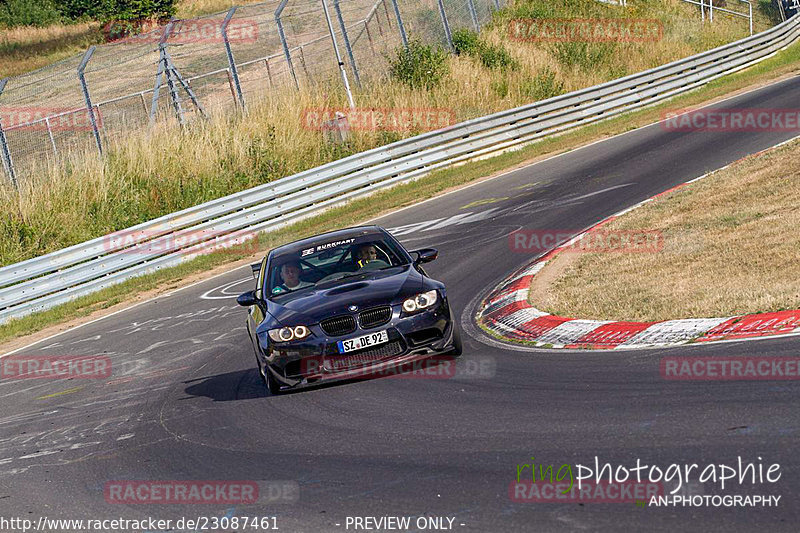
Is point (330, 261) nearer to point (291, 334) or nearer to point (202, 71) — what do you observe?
point (291, 334)

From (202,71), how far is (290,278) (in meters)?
36.1

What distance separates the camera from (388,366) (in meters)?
8.53

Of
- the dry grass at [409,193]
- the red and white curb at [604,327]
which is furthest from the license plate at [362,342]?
the dry grass at [409,193]

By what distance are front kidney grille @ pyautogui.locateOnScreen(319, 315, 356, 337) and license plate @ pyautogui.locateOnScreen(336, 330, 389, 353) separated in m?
0.13

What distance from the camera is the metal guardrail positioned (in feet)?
63.2

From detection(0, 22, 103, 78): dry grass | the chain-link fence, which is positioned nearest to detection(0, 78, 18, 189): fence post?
the chain-link fence

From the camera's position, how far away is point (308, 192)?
78.2 ft

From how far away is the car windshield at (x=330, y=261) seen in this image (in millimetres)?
9816

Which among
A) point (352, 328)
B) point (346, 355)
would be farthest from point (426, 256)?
point (346, 355)

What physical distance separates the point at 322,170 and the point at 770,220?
1409 cm

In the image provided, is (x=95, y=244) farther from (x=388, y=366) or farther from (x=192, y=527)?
(x=192, y=527)

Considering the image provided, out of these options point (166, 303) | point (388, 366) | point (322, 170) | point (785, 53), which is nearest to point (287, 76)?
point (322, 170)

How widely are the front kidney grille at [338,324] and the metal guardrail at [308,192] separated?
11.9m

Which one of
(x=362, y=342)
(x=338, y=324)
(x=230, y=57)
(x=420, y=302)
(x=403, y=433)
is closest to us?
(x=403, y=433)
